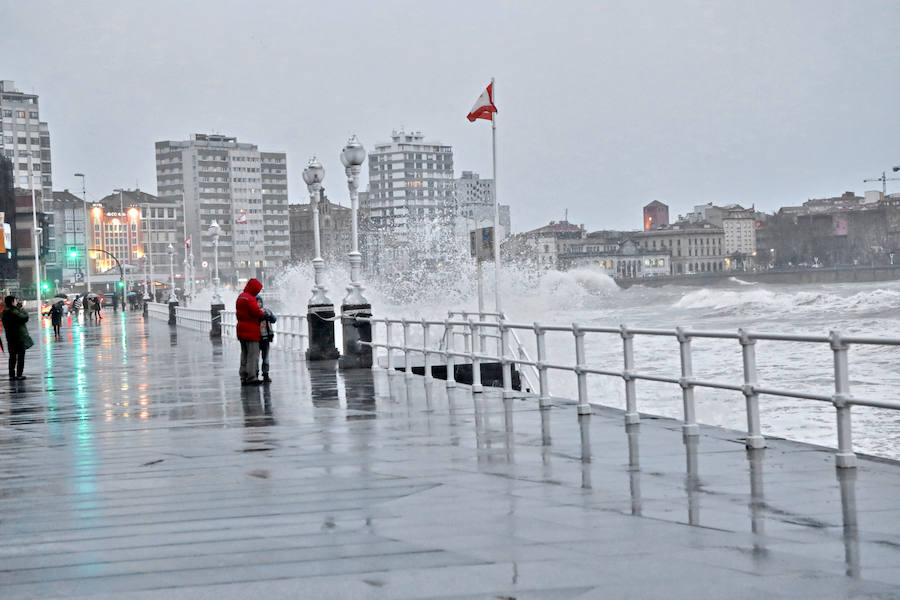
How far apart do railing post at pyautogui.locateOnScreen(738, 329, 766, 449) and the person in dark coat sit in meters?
17.7

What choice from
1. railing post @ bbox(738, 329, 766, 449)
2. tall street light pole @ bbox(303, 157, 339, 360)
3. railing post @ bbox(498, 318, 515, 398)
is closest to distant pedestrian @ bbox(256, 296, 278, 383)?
tall street light pole @ bbox(303, 157, 339, 360)

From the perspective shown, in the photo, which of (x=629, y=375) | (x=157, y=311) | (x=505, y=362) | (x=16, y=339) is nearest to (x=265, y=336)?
(x=16, y=339)

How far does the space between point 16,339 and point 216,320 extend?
19.0 m

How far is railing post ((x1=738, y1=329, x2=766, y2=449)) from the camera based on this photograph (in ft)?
34.1

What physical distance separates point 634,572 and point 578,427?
22.3 ft

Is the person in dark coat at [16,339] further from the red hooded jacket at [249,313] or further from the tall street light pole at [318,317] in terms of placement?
the red hooded jacket at [249,313]

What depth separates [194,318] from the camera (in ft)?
174

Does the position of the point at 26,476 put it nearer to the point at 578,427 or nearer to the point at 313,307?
the point at 578,427

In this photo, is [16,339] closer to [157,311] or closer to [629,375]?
[629,375]

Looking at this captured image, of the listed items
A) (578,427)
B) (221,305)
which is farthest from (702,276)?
(578,427)

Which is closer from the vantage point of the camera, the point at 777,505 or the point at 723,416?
the point at 777,505

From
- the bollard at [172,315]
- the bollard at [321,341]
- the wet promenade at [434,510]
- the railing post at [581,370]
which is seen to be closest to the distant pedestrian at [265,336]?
the bollard at [321,341]

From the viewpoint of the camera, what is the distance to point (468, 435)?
12539 millimetres

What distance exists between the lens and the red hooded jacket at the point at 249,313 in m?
19.7
